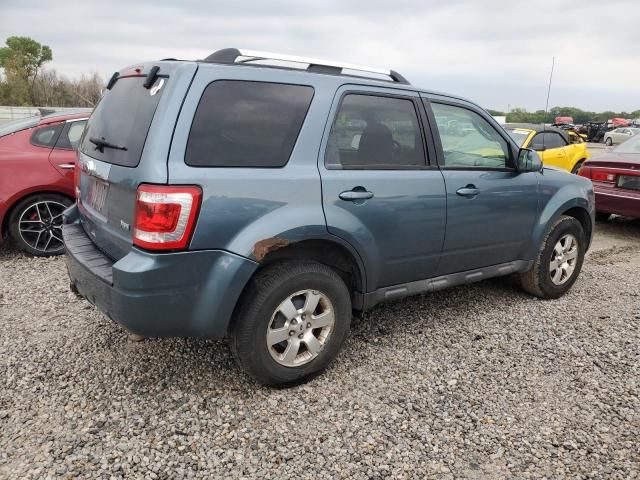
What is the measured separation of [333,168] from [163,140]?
983mm

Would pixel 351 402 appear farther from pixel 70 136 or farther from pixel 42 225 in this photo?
pixel 70 136

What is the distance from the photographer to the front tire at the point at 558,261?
14.7 feet

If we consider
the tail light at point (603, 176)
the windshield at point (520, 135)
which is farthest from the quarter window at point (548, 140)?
the tail light at point (603, 176)

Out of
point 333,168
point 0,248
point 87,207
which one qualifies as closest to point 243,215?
point 333,168

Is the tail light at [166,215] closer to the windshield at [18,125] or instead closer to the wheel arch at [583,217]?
the wheel arch at [583,217]

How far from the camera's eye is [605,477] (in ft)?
8.02

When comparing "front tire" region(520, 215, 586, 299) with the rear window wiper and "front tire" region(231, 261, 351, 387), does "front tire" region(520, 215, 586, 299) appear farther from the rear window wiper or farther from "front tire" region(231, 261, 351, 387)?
the rear window wiper

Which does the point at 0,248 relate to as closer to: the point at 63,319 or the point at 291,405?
the point at 63,319

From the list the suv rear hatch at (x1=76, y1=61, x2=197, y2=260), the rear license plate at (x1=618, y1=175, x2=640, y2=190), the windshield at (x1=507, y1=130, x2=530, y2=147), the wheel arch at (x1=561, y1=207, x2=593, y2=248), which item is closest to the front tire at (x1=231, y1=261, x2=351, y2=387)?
the suv rear hatch at (x1=76, y1=61, x2=197, y2=260)

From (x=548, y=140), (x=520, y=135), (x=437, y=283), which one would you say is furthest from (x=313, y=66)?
(x=548, y=140)

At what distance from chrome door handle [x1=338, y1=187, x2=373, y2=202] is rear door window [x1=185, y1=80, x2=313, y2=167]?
0.41 meters

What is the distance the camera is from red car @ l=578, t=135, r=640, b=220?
6.85 m

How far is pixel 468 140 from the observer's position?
394 cm

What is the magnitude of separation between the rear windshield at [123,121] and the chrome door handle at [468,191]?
6.81 feet
